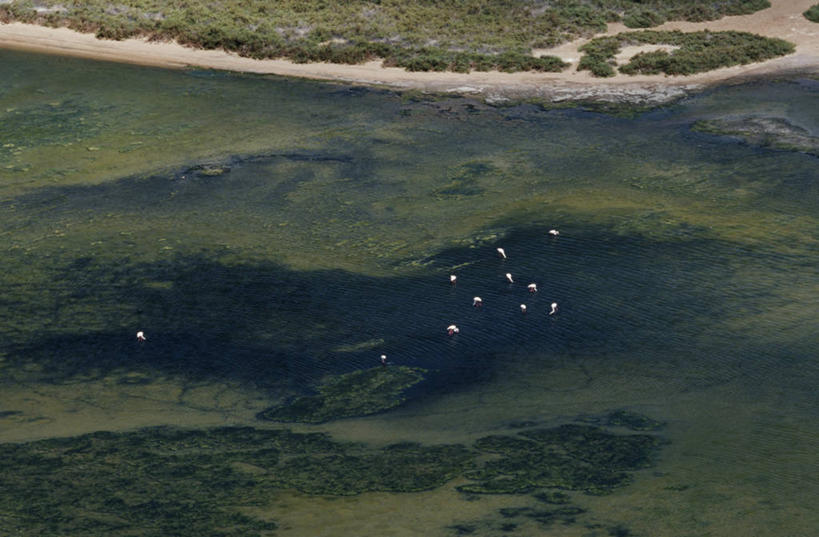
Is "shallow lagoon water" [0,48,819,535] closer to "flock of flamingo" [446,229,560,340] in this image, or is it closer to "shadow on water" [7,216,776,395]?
"shadow on water" [7,216,776,395]

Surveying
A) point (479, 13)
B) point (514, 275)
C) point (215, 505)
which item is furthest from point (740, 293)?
point (479, 13)

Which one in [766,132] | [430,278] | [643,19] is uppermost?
[643,19]

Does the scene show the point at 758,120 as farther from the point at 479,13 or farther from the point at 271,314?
the point at 271,314

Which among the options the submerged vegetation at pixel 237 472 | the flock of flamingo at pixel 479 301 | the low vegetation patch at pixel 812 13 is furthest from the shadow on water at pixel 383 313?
the low vegetation patch at pixel 812 13

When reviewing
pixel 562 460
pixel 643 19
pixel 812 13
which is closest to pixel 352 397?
pixel 562 460

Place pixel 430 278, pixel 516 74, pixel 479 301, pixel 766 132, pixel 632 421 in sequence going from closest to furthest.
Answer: pixel 632 421
pixel 479 301
pixel 430 278
pixel 766 132
pixel 516 74

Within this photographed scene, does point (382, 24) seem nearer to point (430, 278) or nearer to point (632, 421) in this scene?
point (430, 278)
